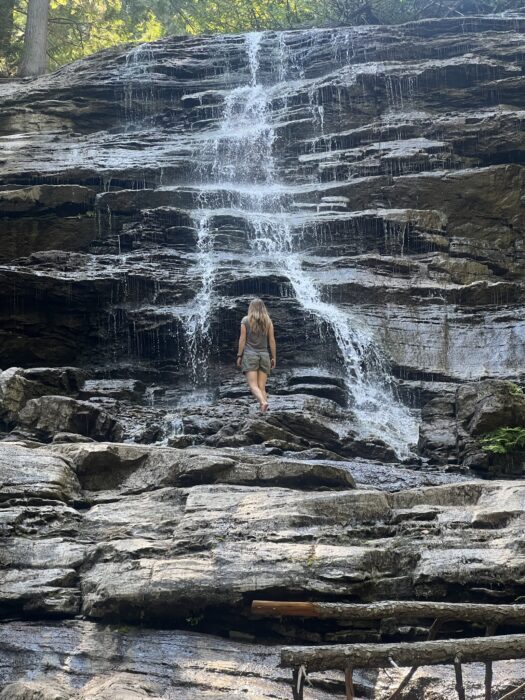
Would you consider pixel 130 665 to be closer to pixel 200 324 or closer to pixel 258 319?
pixel 258 319

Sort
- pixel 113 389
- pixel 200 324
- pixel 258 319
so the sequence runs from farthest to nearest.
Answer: pixel 200 324 → pixel 113 389 → pixel 258 319

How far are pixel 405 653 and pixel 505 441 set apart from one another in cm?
783

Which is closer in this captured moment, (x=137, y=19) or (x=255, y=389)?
(x=255, y=389)

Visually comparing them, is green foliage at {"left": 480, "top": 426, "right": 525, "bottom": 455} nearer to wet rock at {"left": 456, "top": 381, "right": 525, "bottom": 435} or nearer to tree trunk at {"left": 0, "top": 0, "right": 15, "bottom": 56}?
wet rock at {"left": 456, "top": 381, "right": 525, "bottom": 435}

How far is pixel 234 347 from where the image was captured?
54.4 ft

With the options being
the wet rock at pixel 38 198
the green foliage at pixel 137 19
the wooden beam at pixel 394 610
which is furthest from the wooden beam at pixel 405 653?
the green foliage at pixel 137 19

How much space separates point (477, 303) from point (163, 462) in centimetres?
1028

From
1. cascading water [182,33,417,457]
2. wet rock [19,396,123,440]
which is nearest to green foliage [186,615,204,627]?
wet rock [19,396,123,440]

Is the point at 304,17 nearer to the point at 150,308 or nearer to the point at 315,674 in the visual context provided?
the point at 150,308

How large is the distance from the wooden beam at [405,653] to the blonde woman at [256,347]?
26.7ft

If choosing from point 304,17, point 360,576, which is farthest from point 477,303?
point 304,17

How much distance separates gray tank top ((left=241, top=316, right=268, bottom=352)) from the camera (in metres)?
13.0

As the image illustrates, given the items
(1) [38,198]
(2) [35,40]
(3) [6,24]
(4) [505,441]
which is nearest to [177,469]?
(4) [505,441]

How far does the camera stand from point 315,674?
6500 millimetres
